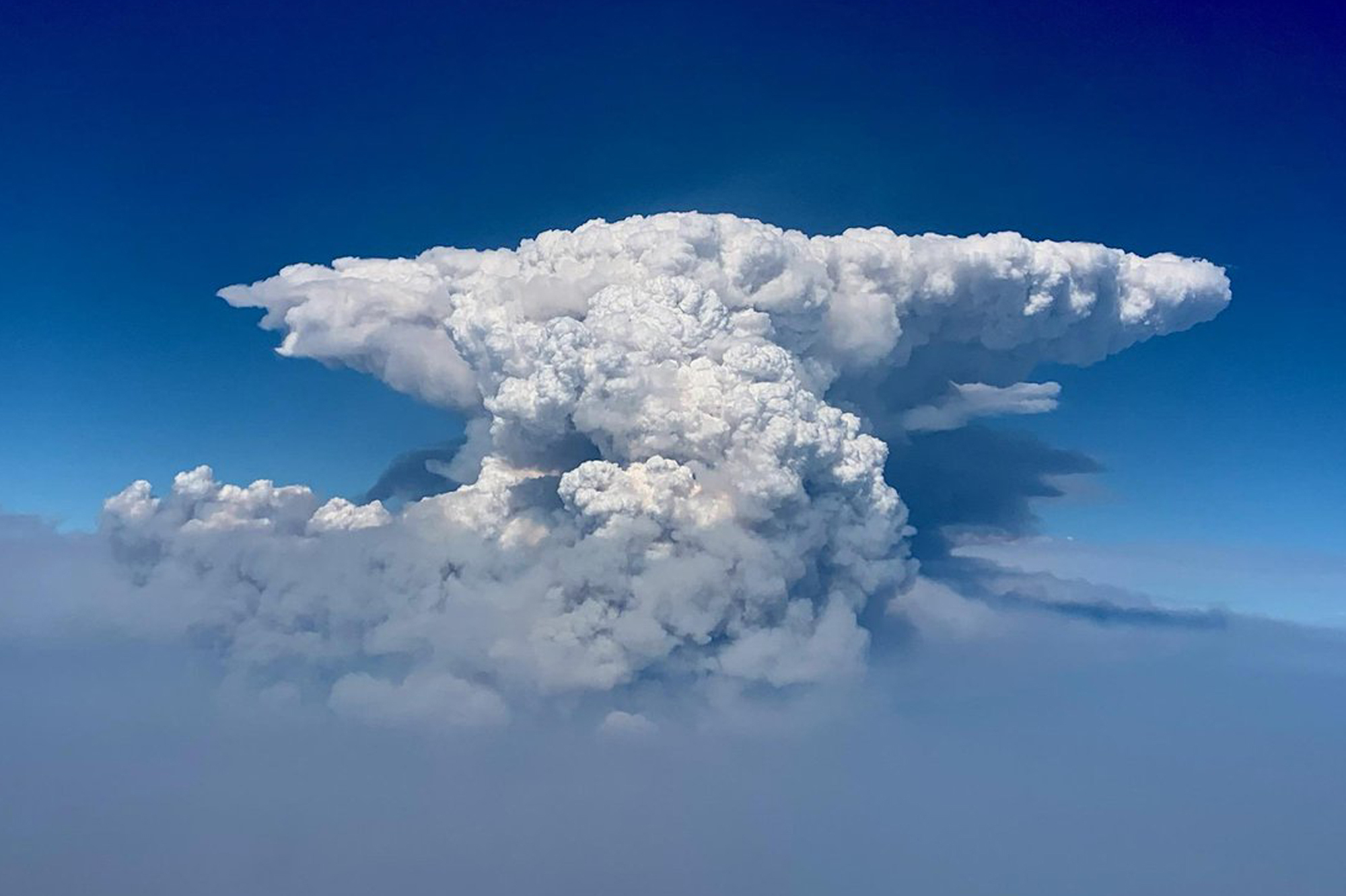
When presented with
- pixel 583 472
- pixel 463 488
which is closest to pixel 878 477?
pixel 583 472

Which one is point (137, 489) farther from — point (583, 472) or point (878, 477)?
point (878, 477)

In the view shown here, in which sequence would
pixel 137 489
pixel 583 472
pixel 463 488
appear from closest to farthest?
pixel 583 472, pixel 463 488, pixel 137 489

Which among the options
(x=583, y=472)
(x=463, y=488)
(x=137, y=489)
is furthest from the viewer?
(x=137, y=489)

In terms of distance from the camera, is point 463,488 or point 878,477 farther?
point 463,488

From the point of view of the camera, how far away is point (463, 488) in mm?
64500

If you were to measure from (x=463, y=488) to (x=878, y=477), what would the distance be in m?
32.2

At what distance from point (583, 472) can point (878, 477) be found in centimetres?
2129

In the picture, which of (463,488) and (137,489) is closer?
(463,488)

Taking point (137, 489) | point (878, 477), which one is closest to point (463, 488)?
point (878, 477)

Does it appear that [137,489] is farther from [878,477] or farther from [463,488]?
[878,477]

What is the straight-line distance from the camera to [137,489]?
262 ft

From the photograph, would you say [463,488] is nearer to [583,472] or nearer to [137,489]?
[583,472]

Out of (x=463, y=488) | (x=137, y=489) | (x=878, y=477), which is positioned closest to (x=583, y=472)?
(x=463, y=488)

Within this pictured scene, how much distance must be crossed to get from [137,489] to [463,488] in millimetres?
39242
